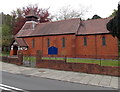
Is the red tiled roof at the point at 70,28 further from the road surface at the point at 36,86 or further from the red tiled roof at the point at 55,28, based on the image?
the road surface at the point at 36,86

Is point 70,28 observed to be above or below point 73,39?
above

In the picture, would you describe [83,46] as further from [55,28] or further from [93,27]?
[55,28]

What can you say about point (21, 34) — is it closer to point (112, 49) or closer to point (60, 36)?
point (60, 36)

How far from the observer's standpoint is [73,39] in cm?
2853

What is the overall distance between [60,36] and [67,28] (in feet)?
8.43

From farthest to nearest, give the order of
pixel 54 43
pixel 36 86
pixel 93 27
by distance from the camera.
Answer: pixel 54 43 < pixel 93 27 < pixel 36 86

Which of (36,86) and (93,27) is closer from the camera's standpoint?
(36,86)

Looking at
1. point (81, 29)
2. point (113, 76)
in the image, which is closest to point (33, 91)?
point (113, 76)

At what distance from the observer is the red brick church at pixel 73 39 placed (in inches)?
1039

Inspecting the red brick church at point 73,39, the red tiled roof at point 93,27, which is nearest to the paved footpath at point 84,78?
the red brick church at point 73,39

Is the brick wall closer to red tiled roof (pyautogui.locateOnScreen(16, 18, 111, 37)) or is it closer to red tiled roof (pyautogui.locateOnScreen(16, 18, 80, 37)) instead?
red tiled roof (pyautogui.locateOnScreen(16, 18, 111, 37))

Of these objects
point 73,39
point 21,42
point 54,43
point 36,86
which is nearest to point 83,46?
point 73,39

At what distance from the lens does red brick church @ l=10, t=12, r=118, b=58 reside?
26378 mm

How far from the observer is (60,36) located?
3042 centimetres
